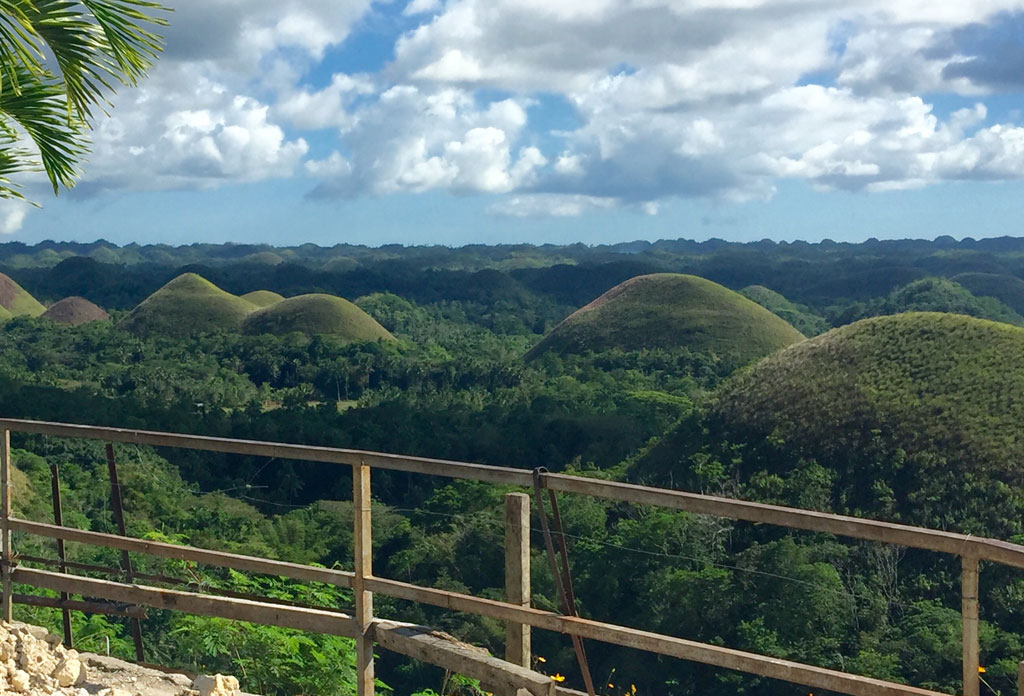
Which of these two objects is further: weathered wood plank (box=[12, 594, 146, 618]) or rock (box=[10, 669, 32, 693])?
weathered wood plank (box=[12, 594, 146, 618])

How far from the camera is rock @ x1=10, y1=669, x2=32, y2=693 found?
4.13 metres

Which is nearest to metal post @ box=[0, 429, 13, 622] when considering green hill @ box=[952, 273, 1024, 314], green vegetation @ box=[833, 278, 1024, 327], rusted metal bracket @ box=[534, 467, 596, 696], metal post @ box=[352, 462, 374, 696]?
metal post @ box=[352, 462, 374, 696]

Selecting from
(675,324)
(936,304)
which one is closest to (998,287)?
(936,304)

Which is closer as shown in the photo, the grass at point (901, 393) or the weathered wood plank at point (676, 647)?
the weathered wood plank at point (676, 647)

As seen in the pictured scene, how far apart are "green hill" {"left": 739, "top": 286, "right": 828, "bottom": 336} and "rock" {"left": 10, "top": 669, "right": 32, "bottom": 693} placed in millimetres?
110930

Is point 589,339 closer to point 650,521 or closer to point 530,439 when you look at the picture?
point 530,439

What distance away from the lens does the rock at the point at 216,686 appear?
4.47 meters

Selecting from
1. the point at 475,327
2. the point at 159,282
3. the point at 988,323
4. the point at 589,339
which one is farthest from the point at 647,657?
the point at 159,282

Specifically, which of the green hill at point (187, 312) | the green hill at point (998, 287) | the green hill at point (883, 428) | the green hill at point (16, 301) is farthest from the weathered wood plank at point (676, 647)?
the green hill at point (998, 287)

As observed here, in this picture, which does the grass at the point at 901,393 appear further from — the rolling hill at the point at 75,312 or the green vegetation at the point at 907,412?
the rolling hill at the point at 75,312

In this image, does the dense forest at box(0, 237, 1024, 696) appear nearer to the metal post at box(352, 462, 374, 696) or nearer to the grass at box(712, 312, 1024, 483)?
the grass at box(712, 312, 1024, 483)

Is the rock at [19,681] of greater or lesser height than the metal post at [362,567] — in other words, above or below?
below

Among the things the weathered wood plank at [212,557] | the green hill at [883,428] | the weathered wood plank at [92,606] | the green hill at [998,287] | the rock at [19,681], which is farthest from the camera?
the green hill at [998,287]

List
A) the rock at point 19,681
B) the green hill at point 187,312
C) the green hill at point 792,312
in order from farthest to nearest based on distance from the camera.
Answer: the green hill at point 792,312 < the green hill at point 187,312 < the rock at point 19,681
